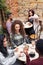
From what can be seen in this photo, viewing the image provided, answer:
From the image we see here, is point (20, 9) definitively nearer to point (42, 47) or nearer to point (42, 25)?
point (42, 25)

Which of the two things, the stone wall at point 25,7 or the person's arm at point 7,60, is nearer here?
the person's arm at point 7,60

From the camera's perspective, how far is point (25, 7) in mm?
8172

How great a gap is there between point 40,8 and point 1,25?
5.53ft

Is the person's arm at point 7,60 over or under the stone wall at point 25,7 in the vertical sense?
over

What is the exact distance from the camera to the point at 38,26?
6.91 m

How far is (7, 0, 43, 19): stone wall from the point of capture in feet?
26.4

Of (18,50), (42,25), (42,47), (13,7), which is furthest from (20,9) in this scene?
(42,47)

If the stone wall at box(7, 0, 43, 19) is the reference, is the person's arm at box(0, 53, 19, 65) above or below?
above

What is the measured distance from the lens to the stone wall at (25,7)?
805 centimetres

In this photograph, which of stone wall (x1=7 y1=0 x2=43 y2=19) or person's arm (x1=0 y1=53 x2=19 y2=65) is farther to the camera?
stone wall (x1=7 y1=0 x2=43 y2=19)

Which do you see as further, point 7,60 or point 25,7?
point 25,7

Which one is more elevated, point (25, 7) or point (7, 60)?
point (7, 60)

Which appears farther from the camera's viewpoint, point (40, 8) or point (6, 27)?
point (40, 8)

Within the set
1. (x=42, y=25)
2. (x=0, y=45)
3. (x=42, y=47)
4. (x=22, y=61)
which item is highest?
(x=42, y=47)
